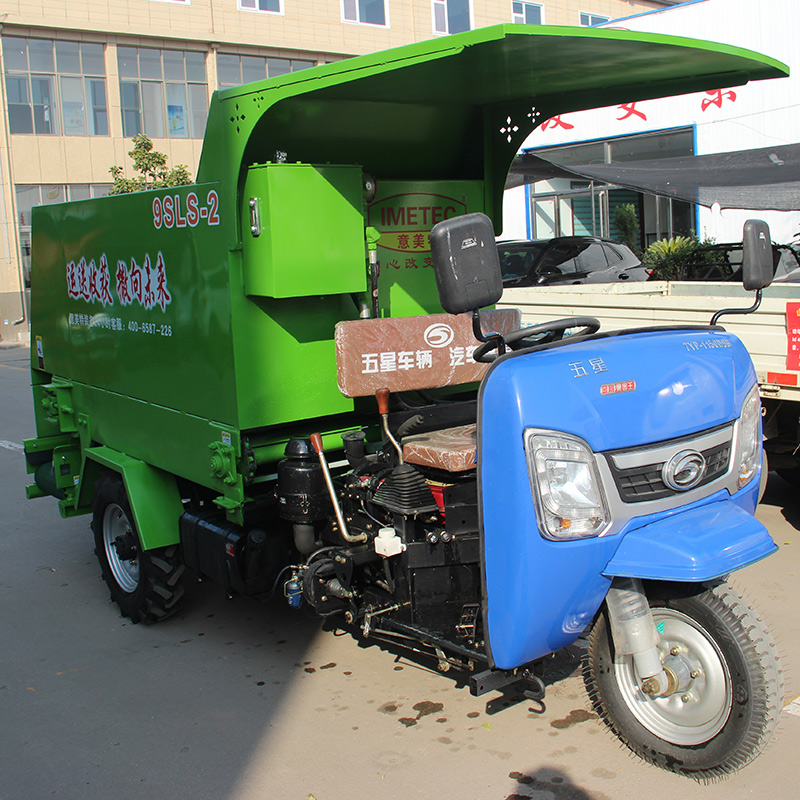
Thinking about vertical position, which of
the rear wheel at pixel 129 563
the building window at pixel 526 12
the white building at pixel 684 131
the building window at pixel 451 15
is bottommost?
the rear wheel at pixel 129 563

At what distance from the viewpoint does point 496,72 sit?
3.98 metres

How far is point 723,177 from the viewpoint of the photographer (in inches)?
423

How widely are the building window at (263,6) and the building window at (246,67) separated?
1.50 metres

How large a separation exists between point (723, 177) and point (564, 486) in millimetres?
8949

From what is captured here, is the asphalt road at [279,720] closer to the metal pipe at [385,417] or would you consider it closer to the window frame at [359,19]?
the metal pipe at [385,417]

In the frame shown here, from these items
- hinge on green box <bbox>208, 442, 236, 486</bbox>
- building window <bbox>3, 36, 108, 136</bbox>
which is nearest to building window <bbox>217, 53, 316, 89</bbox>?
building window <bbox>3, 36, 108, 136</bbox>

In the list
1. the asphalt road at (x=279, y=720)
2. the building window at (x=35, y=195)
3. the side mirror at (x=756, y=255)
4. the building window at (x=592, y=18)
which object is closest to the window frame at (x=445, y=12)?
the building window at (x=592, y=18)

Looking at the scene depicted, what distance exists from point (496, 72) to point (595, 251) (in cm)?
904

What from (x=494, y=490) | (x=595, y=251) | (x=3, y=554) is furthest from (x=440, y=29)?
(x=494, y=490)

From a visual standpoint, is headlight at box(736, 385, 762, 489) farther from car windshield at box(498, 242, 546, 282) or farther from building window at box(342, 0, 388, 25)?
building window at box(342, 0, 388, 25)

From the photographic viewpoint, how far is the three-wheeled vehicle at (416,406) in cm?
304

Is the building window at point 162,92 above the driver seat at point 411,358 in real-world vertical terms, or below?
above

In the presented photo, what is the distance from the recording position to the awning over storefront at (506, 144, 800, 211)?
10.0 metres

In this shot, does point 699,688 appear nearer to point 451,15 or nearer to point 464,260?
point 464,260
